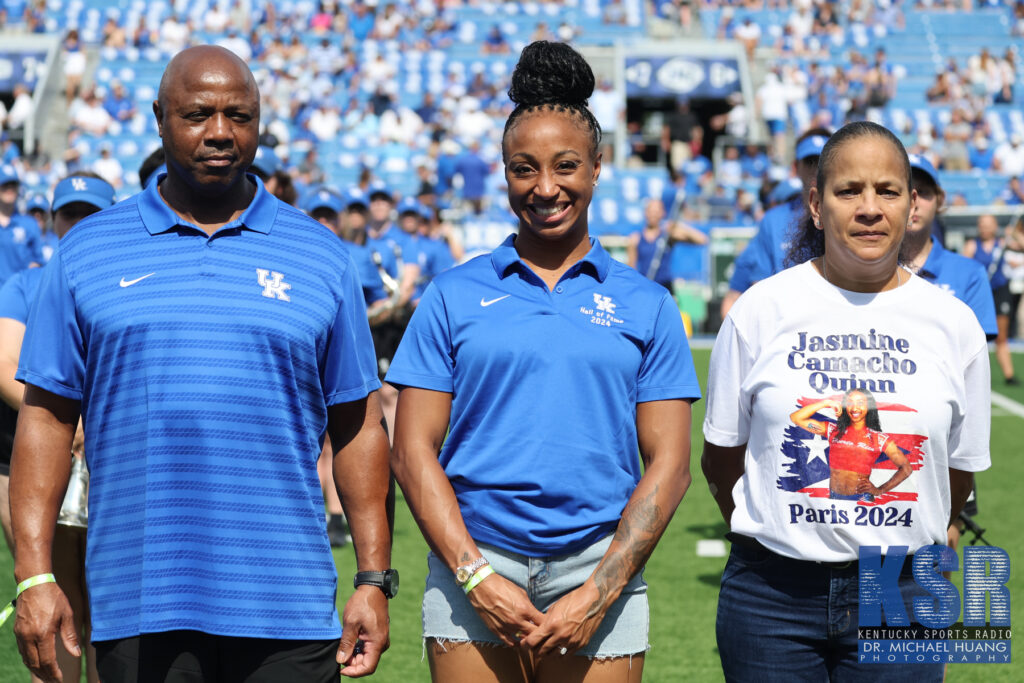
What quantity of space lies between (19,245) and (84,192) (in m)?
6.51

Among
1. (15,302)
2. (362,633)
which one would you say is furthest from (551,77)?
(15,302)

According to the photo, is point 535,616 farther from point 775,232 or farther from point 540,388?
point 775,232

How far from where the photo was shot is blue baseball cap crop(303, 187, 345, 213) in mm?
7801

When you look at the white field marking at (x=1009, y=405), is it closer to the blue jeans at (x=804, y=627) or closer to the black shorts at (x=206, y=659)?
the blue jeans at (x=804, y=627)

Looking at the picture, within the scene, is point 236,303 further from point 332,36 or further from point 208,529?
point 332,36

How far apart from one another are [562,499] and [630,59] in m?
29.2

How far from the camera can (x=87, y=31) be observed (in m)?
34.1

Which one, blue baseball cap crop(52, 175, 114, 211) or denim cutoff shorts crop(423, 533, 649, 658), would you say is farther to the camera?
blue baseball cap crop(52, 175, 114, 211)

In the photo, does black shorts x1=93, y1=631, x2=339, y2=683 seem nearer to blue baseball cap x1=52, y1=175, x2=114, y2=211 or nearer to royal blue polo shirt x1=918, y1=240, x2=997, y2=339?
blue baseball cap x1=52, y1=175, x2=114, y2=211

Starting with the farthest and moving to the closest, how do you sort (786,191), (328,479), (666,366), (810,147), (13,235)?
(13,235)
(328,479)
(786,191)
(810,147)
(666,366)

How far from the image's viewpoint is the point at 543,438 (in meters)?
2.99

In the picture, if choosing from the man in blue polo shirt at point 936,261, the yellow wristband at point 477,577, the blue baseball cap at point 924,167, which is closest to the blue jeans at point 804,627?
the yellow wristband at point 477,577

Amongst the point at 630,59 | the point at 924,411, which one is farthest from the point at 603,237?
the point at 924,411

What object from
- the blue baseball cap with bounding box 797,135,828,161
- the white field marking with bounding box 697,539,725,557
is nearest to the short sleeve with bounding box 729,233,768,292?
the blue baseball cap with bounding box 797,135,828,161
